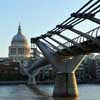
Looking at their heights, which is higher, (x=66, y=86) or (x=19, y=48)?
Answer: (x=19, y=48)

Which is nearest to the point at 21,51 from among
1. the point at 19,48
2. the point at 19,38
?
the point at 19,48

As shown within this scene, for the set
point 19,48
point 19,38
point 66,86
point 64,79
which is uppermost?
point 19,38

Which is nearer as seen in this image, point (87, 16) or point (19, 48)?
point (87, 16)

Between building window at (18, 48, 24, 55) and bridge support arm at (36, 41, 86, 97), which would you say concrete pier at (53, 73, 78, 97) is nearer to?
bridge support arm at (36, 41, 86, 97)

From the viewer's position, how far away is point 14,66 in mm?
127250

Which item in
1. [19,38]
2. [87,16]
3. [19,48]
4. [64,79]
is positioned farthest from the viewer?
[19,38]

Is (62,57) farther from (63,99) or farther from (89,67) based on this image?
(89,67)

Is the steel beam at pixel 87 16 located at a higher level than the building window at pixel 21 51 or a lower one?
lower

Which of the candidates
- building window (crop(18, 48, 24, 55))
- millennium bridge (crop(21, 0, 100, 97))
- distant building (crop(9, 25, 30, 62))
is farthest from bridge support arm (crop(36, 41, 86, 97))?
building window (crop(18, 48, 24, 55))

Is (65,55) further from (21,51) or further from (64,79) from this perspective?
(21,51)

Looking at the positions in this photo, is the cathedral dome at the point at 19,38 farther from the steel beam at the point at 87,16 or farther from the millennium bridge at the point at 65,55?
the steel beam at the point at 87,16

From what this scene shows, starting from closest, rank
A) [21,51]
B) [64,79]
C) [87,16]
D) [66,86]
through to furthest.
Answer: [87,16]
[66,86]
[64,79]
[21,51]

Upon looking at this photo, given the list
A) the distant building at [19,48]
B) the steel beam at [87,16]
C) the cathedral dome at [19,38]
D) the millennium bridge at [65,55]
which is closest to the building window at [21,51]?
the distant building at [19,48]

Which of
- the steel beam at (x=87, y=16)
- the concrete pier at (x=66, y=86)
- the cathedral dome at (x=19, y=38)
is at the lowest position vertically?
the concrete pier at (x=66, y=86)
